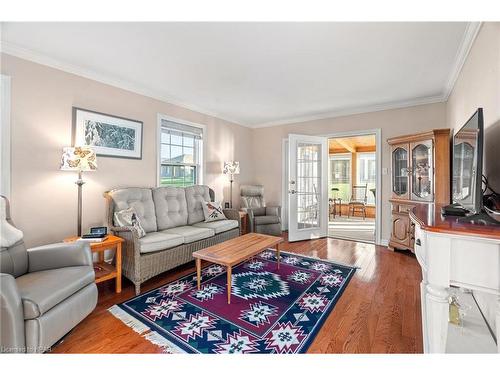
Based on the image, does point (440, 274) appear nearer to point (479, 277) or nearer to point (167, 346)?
point (479, 277)

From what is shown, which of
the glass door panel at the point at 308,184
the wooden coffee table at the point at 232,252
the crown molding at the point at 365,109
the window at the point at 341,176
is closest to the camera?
the wooden coffee table at the point at 232,252

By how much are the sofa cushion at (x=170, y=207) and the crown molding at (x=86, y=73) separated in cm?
141

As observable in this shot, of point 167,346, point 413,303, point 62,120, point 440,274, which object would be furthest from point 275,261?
point 62,120

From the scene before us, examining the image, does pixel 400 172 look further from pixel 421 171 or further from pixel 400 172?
pixel 421 171

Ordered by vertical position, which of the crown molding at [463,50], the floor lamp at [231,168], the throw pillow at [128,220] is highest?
the crown molding at [463,50]

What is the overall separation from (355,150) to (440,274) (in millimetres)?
7535

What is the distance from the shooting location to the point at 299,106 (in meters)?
4.09

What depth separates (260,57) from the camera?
2.40 meters

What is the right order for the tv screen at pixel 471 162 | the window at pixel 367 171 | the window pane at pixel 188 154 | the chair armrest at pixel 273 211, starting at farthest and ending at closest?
the window at pixel 367 171
the chair armrest at pixel 273 211
the window pane at pixel 188 154
the tv screen at pixel 471 162

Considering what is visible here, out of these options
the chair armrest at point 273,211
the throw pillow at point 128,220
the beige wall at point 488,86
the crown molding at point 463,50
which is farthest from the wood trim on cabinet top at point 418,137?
the throw pillow at point 128,220

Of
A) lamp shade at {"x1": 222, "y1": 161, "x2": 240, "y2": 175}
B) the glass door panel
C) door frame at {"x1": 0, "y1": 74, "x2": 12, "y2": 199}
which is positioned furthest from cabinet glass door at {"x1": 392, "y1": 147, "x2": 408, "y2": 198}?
door frame at {"x1": 0, "y1": 74, "x2": 12, "y2": 199}

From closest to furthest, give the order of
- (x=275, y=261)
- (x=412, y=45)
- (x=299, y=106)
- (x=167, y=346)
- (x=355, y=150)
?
(x=167, y=346), (x=412, y=45), (x=275, y=261), (x=299, y=106), (x=355, y=150)

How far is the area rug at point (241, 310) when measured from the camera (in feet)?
5.25

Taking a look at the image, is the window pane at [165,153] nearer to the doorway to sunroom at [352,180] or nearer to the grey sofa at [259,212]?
the grey sofa at [259,212]
